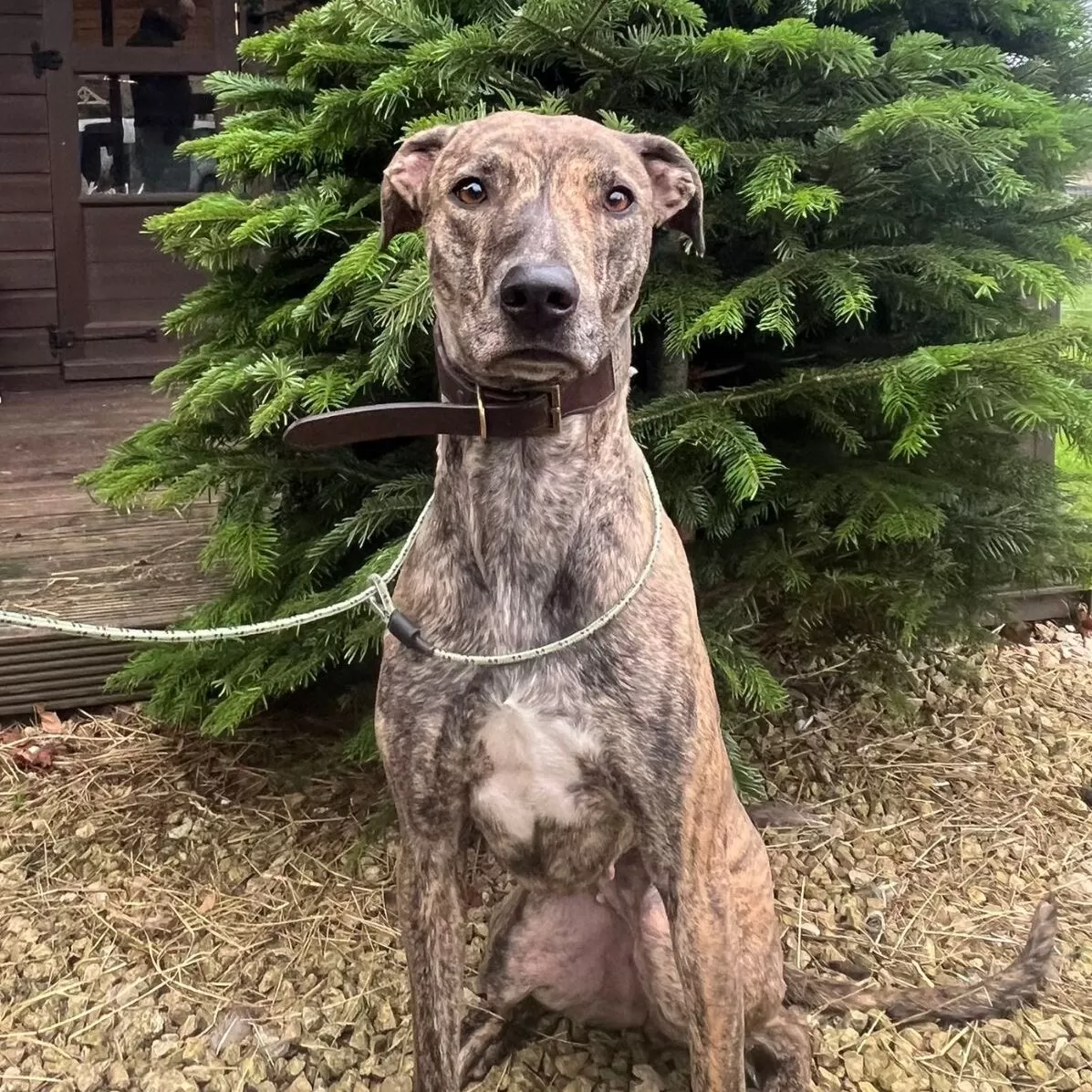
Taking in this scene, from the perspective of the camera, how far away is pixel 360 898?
2703mm

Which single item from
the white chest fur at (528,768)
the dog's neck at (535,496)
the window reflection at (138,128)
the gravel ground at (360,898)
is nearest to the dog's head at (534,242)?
the dog's neck at (535,496)

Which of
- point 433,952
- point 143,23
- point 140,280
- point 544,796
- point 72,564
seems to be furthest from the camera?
point 140,280

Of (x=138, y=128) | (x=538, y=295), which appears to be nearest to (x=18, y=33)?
(x=138, y=128)

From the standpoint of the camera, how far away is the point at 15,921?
2633mm

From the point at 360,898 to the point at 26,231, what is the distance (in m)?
5.71

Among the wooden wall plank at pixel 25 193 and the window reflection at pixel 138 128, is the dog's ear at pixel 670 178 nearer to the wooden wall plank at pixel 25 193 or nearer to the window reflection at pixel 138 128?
the window reflection at pixel 138 128

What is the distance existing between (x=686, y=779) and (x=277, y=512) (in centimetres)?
172

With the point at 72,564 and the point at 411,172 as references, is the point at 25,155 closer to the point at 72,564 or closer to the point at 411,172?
the point at 72,564

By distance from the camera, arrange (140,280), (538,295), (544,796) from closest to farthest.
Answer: (538,295)
(544,796)
(140,280)

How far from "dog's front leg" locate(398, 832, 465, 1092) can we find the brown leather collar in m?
0.70

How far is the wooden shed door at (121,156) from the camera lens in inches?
259

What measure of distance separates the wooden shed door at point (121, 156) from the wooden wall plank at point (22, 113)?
0.24 ft

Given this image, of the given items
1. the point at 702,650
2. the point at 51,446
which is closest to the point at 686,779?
the point at 702,650

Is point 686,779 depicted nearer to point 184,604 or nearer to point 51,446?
point 184,604
